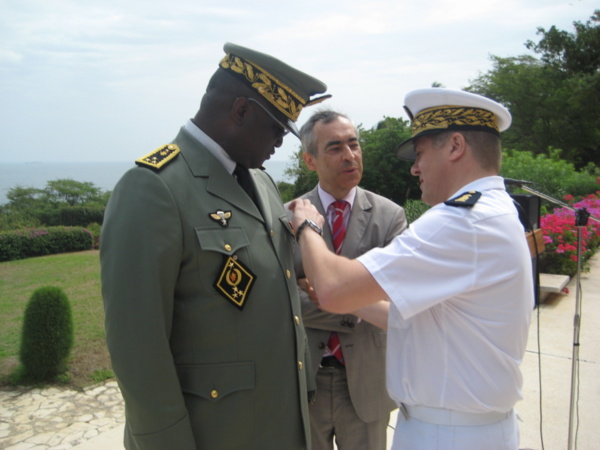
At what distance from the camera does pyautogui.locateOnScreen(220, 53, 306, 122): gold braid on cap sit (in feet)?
5.58

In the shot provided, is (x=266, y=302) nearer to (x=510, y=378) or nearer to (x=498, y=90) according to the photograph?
(x=510, y=378)

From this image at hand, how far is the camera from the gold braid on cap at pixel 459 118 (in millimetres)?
1709

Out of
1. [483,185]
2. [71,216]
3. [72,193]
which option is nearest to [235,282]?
[483,185]

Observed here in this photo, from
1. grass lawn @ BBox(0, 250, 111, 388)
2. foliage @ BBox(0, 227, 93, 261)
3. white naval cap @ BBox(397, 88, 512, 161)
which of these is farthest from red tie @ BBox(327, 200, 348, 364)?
foliage @ BBox(0, 227, 93, 261)

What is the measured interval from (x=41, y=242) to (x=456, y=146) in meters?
19.8

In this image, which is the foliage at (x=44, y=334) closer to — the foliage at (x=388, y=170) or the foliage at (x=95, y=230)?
the foliage at (x=388, y=170)

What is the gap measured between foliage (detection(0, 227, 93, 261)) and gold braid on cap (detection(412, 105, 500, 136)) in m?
18.8

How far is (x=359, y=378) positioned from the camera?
2.32m

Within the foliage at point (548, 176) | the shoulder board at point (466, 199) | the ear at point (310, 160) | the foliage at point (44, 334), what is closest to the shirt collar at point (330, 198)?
the ear at point (310, 160)

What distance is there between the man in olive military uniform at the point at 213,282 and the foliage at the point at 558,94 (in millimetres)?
30465

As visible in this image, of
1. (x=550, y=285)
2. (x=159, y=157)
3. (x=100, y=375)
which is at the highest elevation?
(x=159, y=157)

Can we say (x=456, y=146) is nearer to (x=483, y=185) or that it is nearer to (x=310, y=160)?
(x=483, y=185)

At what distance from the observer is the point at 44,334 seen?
5.41 metres

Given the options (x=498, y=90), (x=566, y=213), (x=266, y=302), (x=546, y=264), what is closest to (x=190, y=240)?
(x=266, y=302)
